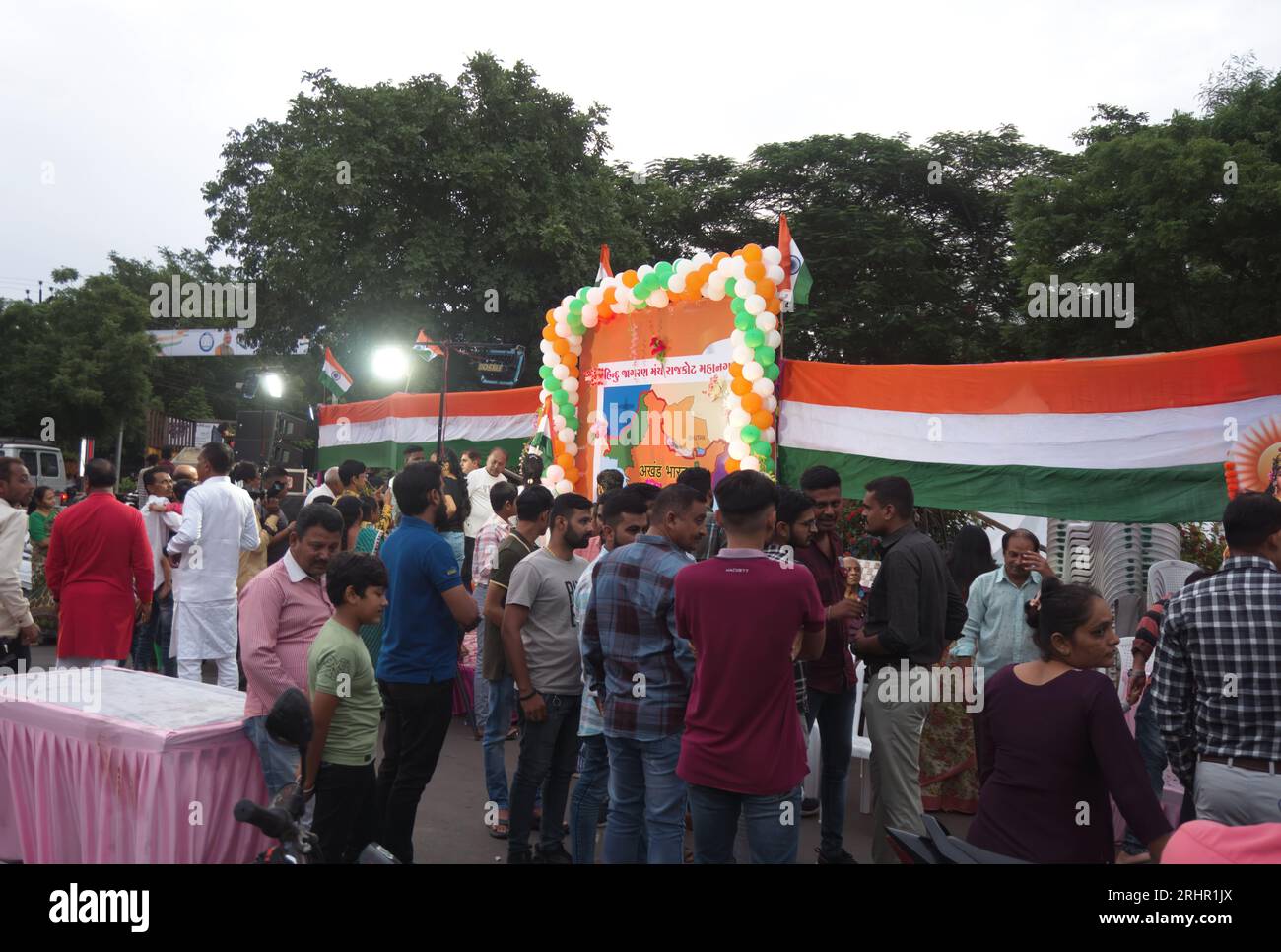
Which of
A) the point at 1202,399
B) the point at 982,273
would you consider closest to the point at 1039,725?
the point at 1202,399

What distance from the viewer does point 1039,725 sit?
9.66ft

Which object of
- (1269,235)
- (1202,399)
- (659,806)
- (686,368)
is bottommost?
(659,806)

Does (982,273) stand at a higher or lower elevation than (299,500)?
higher

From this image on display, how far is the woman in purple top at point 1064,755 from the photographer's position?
2.87 meters

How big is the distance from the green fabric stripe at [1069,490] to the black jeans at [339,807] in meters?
5.05

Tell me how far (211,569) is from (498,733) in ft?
8.93

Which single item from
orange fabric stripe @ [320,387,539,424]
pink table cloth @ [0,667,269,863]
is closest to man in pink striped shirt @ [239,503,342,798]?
Result: pink table cloth @ [0,667,269,863]

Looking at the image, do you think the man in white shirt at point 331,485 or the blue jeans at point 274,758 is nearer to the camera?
the blue jeans at point 274,758

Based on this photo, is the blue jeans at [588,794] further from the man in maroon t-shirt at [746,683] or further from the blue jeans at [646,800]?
the man in maroon t-shirt at [746,683]

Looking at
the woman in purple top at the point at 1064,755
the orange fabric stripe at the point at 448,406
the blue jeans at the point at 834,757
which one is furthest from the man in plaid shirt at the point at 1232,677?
the orange fabric stripe at the point at 448,406

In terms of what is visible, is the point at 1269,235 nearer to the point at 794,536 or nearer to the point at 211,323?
the point at 794,536

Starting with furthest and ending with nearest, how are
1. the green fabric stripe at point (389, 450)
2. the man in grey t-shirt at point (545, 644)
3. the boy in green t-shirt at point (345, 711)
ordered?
the green fabric stripe at point (389, 450) < the man in grey t-shirt at point (545, 644) < the boy in green t-shirt at point (345, 711)

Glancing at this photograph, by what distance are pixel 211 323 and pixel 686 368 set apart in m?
46.9

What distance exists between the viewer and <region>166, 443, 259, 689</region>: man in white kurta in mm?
6832
